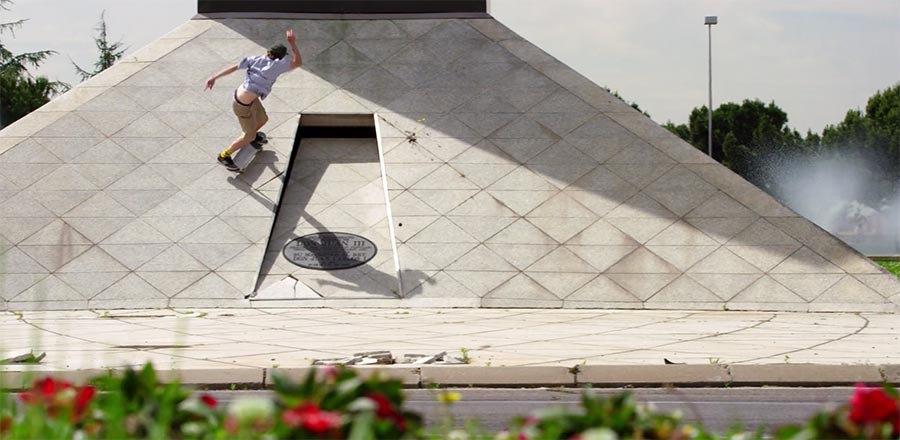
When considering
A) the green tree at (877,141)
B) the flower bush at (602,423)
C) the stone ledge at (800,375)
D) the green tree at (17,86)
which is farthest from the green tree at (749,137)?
the flower bush at (602,423)

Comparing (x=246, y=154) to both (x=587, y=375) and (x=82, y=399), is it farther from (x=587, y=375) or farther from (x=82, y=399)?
(x=82, y=399)

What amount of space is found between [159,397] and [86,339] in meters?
8.56

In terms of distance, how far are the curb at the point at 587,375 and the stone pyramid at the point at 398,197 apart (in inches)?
235

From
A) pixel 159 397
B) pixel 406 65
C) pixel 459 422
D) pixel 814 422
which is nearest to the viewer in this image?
pixel 814 422

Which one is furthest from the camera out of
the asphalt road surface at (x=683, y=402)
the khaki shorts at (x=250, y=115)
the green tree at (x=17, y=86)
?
the green tree at (x=17, y=86)

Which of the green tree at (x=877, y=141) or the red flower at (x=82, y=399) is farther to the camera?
the green tree at (x=877, y=141)

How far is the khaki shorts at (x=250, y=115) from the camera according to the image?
59.4 feet

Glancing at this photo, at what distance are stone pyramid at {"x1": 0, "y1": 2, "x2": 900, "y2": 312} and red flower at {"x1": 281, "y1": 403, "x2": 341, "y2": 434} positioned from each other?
39.4 feet

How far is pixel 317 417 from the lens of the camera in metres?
3.89

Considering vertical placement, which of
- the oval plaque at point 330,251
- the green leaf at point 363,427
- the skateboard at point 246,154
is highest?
the skateboard at point 246,154

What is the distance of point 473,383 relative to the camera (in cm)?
1010

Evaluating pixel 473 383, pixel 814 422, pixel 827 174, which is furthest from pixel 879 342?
pixel 827 174

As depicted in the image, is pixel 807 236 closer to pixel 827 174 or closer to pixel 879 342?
pixel 879 342

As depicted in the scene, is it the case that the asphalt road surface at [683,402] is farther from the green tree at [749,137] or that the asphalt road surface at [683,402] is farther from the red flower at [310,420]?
the green tree at [749,137]
